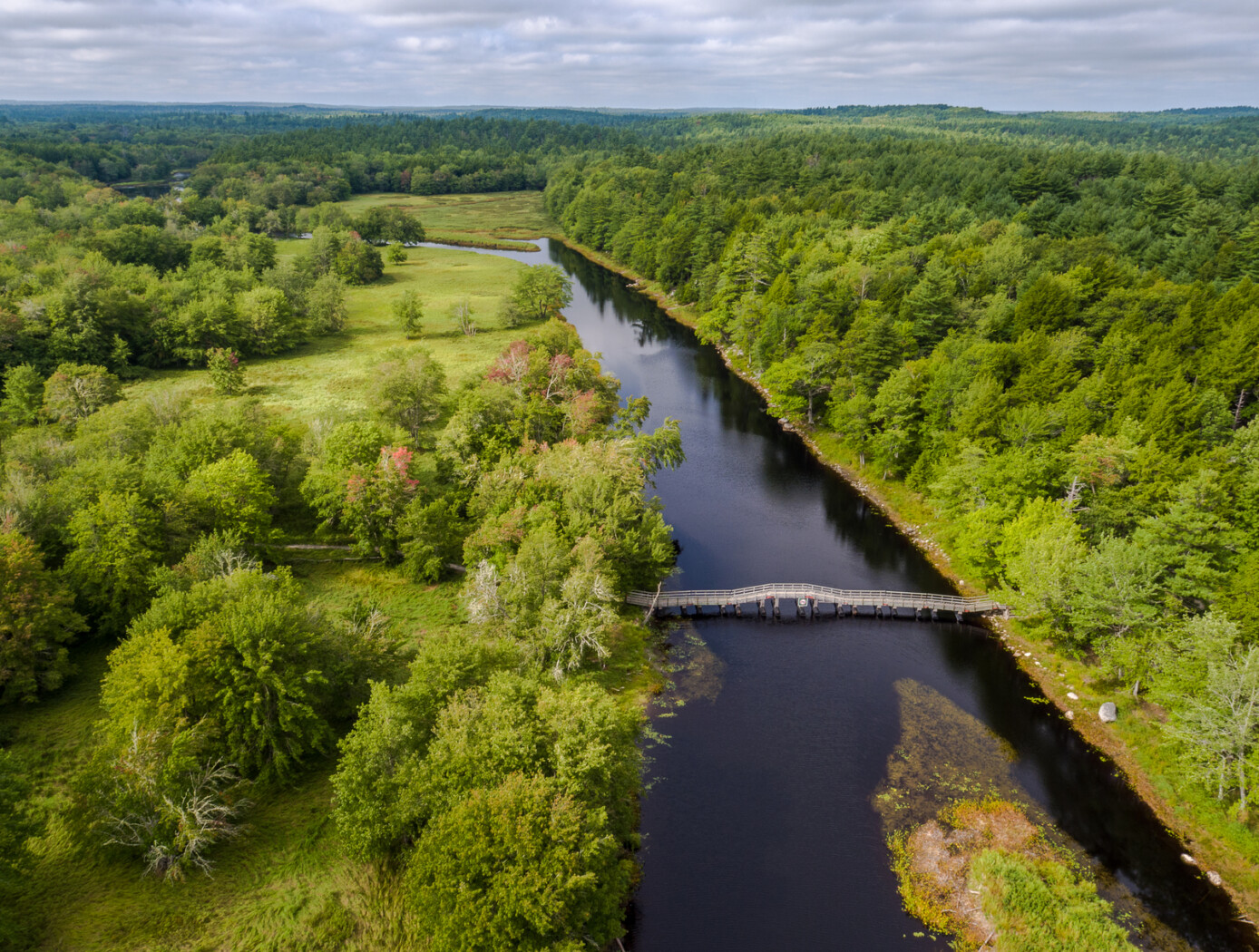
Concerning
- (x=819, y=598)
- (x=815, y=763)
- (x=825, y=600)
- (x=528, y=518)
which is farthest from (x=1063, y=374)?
(x=528, y=518)

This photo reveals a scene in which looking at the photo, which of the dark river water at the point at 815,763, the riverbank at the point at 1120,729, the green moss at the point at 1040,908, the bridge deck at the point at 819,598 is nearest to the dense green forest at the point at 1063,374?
the riverbank at the point at 1120,729

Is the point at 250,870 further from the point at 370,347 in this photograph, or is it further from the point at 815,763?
the point at 370,347

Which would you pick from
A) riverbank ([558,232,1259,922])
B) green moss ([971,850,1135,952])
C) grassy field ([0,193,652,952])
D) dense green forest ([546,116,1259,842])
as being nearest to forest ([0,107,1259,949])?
dense green forest ([546,116,1259,842])

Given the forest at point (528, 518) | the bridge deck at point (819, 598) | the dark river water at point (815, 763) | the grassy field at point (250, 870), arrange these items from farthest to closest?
the bridge deck at point (819, 598) < the dark river water at point (815, 763) < the forest at point (528, 518) < the grassy field at point (250, 870)

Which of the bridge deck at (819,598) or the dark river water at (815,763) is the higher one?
the bridge deck at (819,598)

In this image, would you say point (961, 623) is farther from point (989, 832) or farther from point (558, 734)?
point (558, 734)

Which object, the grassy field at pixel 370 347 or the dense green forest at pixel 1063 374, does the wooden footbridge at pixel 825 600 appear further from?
the grassy field at pixel 370 347

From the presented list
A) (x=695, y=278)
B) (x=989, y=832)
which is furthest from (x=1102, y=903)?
(x=695, y=278)
